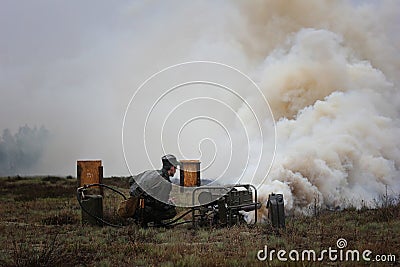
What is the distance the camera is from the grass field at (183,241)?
789cm

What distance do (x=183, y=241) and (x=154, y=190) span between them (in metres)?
2.14

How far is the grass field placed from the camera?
789 centimetres

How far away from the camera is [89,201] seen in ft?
40.6

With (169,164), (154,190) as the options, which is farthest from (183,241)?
(169,164)

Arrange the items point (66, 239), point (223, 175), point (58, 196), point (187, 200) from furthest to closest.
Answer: point (58, 196) → point (223, 175) → point (187, 200) → point (66, 239)

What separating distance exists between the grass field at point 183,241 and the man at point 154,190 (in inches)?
17.2

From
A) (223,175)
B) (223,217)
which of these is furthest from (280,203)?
(223,175)

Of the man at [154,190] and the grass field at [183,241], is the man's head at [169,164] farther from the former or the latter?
the grass field at [183,241]

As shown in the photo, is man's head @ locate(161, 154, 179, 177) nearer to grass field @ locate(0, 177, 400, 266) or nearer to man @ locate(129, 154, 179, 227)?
man @ locate(129, 154, 179, 227)

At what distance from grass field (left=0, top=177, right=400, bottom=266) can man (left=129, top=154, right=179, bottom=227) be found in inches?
17.2

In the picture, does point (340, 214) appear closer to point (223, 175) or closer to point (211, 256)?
point (223, 175)

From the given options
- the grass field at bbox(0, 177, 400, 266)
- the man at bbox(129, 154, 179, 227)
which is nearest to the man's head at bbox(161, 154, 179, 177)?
the man at bbox(129, 154, 179, 227)

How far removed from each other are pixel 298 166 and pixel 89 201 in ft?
44.5

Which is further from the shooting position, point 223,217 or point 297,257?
point 223,217
